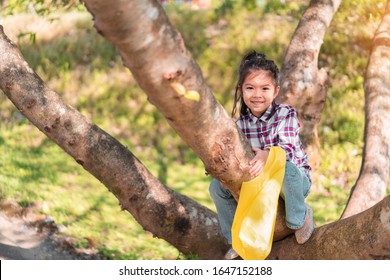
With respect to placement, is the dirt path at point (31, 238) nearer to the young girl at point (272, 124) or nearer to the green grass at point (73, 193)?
the green grass at point (73, 193)

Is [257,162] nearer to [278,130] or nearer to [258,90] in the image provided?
[278,130]

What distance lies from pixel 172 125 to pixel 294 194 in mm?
1150

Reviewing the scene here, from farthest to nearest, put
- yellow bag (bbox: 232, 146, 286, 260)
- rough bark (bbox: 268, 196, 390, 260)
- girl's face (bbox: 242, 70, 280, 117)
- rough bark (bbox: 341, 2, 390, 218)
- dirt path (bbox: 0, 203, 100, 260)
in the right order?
dirt path (bbox: 0, 203, 100, 260) < rough bark (bbox: 341, 2, 390, 218) < girl's face (bbox: 242, 70, 280, 117) < yellow bag (bbox: 232, 146, 286, 260) < rough bark (bbox: 268, 196, 390, 260)

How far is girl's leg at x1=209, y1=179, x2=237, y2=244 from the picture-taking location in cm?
385

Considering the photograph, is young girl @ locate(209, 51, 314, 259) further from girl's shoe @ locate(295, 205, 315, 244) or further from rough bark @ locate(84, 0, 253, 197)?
rough bark @ locate(84, 0, 253, 197)

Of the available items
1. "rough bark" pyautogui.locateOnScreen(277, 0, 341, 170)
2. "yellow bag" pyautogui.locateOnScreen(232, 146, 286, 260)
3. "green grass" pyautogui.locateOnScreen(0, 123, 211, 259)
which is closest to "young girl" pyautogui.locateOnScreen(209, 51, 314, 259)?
"yellow bag" pyautogui.locateOnScreen(232, 146, 286, 260)

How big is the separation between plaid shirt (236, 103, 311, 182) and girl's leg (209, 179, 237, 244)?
1.13 feet

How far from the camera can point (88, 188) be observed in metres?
7.32

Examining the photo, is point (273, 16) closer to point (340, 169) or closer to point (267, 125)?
point (340, 169)

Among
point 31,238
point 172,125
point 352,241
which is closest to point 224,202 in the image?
point 352,241

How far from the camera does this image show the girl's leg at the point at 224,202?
12.6ft
